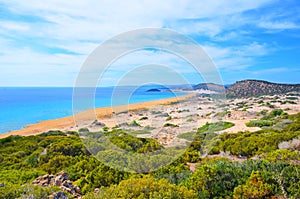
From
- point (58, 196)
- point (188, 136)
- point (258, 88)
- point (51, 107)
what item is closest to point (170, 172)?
point (188, 136)

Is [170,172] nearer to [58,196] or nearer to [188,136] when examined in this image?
[188,136]

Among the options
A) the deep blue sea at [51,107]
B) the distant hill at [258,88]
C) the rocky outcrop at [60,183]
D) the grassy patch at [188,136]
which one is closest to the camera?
the rocky outcrop at [60,183]

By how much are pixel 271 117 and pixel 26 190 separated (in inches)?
791

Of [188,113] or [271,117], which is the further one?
[271,117]

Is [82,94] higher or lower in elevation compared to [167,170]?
higher

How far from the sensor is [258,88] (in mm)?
50469

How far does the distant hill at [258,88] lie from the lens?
47278mm

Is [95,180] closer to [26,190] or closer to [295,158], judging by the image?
[26,190]

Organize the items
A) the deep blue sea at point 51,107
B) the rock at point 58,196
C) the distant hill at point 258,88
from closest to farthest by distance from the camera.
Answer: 1. the rock at point 58,196
2. the deep blue sea at point 51,107
3. the distant hill at point 258,88

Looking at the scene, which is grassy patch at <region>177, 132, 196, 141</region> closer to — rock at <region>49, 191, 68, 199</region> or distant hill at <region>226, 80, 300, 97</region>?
rock at <region>49, 191, 68, 199</region>

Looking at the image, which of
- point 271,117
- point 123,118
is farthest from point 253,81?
point 123,118

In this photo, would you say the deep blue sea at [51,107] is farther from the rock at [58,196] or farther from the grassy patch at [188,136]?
the rock at [58,196]

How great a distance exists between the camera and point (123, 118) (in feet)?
27.8

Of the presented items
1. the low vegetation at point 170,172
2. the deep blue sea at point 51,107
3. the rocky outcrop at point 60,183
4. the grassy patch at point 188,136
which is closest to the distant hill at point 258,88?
the deep blue sea at point 51,107
